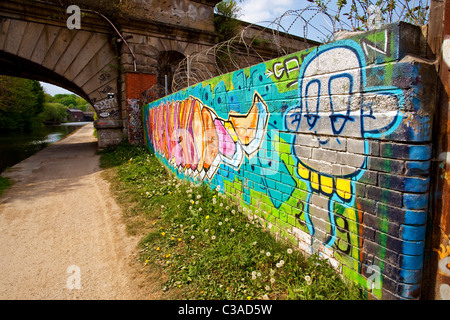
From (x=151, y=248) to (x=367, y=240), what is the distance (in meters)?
2.58

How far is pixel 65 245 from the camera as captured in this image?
372cm

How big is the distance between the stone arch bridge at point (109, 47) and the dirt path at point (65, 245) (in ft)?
15.9

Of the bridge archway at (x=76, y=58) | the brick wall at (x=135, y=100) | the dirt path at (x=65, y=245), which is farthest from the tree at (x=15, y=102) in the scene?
the dirt path at (x=65, y=245)

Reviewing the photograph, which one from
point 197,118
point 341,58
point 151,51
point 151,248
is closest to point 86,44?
point 151,51

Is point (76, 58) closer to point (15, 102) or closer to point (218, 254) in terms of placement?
point (218, 254)

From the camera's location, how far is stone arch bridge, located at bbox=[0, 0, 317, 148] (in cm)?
915

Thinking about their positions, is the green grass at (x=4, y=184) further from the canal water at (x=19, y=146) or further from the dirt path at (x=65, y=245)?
the canal water at (x=19, y=146)

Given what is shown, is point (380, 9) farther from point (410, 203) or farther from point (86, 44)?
point (86, 44)

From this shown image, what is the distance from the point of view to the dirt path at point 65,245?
2.79 meters

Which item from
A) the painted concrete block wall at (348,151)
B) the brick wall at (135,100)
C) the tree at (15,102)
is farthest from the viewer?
the tree at (15,102)

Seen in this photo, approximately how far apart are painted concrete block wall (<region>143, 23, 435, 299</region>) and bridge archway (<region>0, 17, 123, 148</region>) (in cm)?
892

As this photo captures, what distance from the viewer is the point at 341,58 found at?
2039 millimetres

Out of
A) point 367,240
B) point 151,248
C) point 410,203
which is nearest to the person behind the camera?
point 410,203

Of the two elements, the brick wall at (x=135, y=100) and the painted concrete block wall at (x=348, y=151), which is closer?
the painted concrete block wall at (x=348, y=151)
